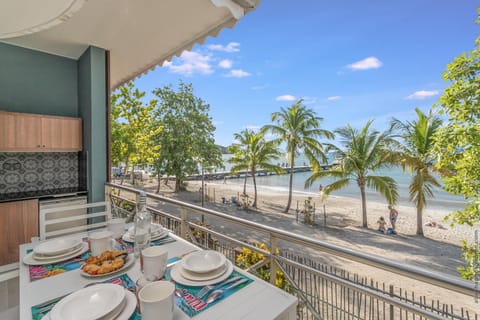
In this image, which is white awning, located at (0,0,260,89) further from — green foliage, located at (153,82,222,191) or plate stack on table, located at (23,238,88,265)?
green foliage, located at (153,82,222,191)

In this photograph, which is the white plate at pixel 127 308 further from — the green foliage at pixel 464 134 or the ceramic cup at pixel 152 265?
the green foliage at pixel 464 134

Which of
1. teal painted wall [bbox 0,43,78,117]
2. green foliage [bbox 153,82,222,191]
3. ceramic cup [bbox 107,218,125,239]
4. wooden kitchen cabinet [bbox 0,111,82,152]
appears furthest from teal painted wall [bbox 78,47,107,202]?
green foliage [bbox 153,82,222,191]

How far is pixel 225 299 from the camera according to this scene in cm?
81

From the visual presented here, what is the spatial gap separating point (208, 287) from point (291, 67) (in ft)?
85.8

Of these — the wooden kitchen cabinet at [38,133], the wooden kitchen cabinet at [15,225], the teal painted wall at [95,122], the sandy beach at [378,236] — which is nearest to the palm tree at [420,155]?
the sandy beach at [378,236]

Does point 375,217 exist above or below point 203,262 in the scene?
below

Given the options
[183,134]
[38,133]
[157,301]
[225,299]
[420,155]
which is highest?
[183,134]

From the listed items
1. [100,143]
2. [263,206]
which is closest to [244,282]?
[100,143]

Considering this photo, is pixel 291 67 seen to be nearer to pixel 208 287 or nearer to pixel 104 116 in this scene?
pixel 104 116

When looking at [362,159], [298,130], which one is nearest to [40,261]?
[362,159]

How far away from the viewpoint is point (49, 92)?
307 centimetres

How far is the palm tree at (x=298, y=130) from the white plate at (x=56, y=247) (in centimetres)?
993

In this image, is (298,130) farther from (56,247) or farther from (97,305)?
(97,305)

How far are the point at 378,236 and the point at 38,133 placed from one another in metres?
9.53
